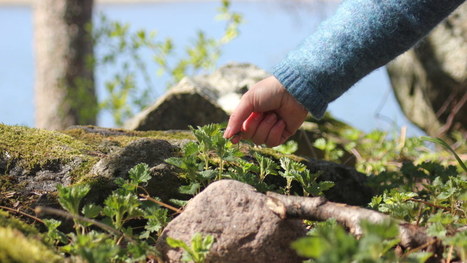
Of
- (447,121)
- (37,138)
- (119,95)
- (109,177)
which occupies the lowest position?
(447,121)

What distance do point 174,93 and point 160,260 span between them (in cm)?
241

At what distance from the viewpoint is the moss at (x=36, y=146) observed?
2.16 meters

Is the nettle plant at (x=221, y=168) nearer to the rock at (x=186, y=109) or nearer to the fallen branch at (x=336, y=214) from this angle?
the fallen branch at (x=336, y=214)

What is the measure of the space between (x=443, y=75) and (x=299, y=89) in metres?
3.34

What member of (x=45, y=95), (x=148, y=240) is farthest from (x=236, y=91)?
(x=45, y=95)

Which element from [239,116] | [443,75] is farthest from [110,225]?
[443,75]

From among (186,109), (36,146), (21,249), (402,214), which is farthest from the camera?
(186,109)

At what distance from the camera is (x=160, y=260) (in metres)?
1.68

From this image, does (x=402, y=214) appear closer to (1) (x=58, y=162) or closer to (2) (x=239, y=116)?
(2) (x=239, y=116)

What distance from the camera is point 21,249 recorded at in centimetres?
143

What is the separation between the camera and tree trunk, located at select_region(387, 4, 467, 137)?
5.20 meters

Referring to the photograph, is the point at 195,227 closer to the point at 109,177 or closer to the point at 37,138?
the point at 109,177

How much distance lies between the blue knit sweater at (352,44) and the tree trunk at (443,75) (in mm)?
2954

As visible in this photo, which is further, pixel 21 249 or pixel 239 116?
pixel 239 116
